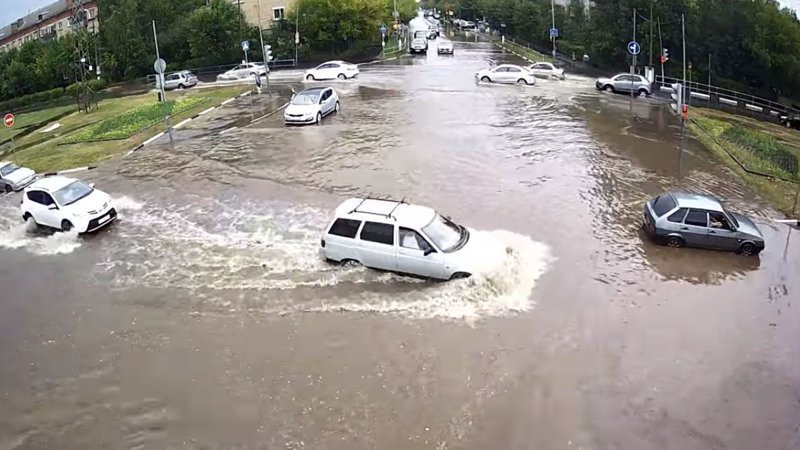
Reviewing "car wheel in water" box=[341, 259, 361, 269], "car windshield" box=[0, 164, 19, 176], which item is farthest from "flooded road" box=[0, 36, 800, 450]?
"car windshield" box=[0, 164, 19, 176]

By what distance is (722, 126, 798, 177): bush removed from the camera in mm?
26234

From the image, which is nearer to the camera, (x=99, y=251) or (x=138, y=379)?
(x=138, y=379)

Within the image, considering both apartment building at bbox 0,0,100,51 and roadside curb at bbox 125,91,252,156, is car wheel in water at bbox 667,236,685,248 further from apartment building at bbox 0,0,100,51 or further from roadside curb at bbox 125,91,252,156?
apartment building at bbox 0,0,100,51

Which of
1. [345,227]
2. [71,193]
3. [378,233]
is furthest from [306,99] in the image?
[378,233]

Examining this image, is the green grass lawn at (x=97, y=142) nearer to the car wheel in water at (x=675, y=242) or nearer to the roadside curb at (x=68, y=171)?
the roadside curb at (x=68, y=171)

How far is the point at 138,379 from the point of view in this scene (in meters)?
12.3

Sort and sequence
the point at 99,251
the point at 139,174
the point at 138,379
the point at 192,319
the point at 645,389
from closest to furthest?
1. the point at 645,389
2. the point at 138,379
3. the point at 192,319
4. the point at 99,251
5. the point at 139,174

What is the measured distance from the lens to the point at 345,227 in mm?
15922

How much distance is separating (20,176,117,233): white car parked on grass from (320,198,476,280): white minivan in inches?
282

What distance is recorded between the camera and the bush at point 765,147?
26.2 metres

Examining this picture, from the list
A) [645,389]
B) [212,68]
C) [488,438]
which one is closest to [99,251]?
[488,438]

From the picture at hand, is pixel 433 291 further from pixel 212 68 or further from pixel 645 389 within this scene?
pixel 212 68

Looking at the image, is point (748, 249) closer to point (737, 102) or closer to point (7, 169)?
point (7, 169)

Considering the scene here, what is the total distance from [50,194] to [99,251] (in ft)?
9.29
